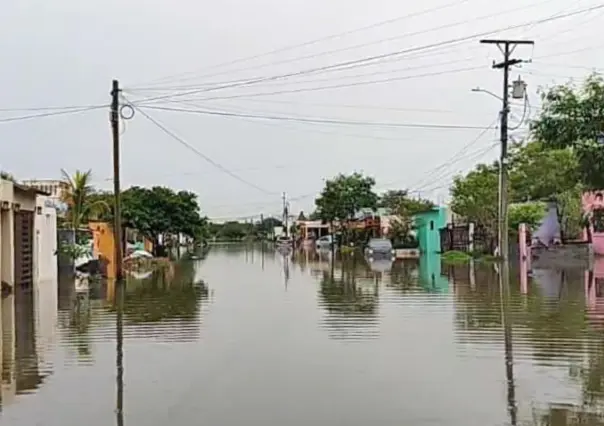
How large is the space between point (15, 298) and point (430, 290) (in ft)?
39.8

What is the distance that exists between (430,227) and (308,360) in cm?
6621

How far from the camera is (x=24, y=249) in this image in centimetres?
3372

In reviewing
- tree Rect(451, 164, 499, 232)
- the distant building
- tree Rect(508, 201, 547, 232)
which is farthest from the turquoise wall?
the distant building

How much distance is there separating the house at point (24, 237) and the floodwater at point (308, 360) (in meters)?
4.68

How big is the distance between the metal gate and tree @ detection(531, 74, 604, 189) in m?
22.7

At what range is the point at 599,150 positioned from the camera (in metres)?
13.3

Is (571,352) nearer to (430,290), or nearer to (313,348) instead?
(313,348)

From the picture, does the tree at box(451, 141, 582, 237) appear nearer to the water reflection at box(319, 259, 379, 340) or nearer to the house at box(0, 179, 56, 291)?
the water reflection at box(319, 259, 379, 340)

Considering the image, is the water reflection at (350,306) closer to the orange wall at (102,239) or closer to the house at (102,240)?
the house at (102,240)

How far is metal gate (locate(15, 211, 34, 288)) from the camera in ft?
108

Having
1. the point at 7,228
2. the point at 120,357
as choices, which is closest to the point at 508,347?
the point at 120,357

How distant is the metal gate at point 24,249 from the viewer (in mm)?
32906

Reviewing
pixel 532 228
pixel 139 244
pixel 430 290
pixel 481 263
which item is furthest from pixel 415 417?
pixel 139 244

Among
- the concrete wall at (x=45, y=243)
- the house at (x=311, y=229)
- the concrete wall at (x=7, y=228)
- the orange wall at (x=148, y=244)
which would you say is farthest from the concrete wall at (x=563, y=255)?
the house at (x=311, y=229)
